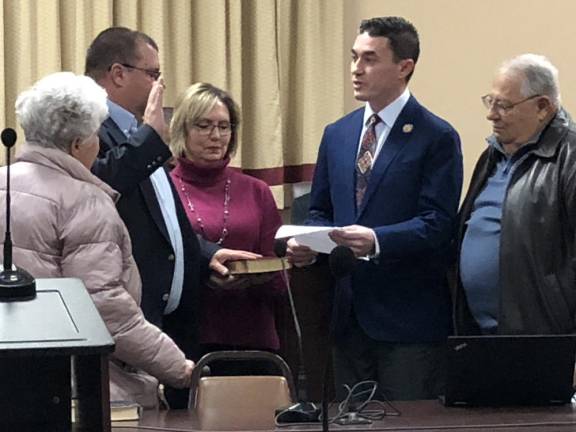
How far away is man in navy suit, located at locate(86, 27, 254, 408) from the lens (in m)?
3.19

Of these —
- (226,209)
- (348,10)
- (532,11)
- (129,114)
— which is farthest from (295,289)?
(532,11)

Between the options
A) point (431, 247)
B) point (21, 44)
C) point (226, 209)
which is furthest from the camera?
point (21, 44)

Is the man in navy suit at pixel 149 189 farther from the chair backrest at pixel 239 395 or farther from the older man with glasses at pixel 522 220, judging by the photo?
the older man with glasses at pixel 522 220

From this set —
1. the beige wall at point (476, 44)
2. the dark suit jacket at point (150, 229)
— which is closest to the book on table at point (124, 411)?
the dark suit jacket at point (150, 229)

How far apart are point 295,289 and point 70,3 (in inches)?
55.8

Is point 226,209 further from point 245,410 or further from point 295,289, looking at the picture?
point 245,410

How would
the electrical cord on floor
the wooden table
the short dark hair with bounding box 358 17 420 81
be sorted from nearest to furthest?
1. the wooden table
2. the electrical cord on floor
3. the short dark hair with bounding box 358 17 420 81

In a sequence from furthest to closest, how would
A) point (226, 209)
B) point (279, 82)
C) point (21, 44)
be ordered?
1. point (279, 82)
2. point (21, 44)
3. point (226, 209)

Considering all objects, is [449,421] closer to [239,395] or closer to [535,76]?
[239,395]

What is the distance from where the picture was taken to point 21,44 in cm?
416

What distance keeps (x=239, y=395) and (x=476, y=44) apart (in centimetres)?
259

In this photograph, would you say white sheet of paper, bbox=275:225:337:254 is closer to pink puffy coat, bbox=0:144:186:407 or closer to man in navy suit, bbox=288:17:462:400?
man in navy suit, bbox=288:17:462:400

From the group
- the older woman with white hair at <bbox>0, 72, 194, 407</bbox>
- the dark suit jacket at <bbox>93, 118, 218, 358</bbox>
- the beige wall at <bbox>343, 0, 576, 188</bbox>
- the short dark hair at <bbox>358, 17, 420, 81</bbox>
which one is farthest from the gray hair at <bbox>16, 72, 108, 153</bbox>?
the beige wall at <bbox>343, 0, 576, 188</bbox>

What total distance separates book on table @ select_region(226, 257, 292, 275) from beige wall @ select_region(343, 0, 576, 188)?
1822mm
